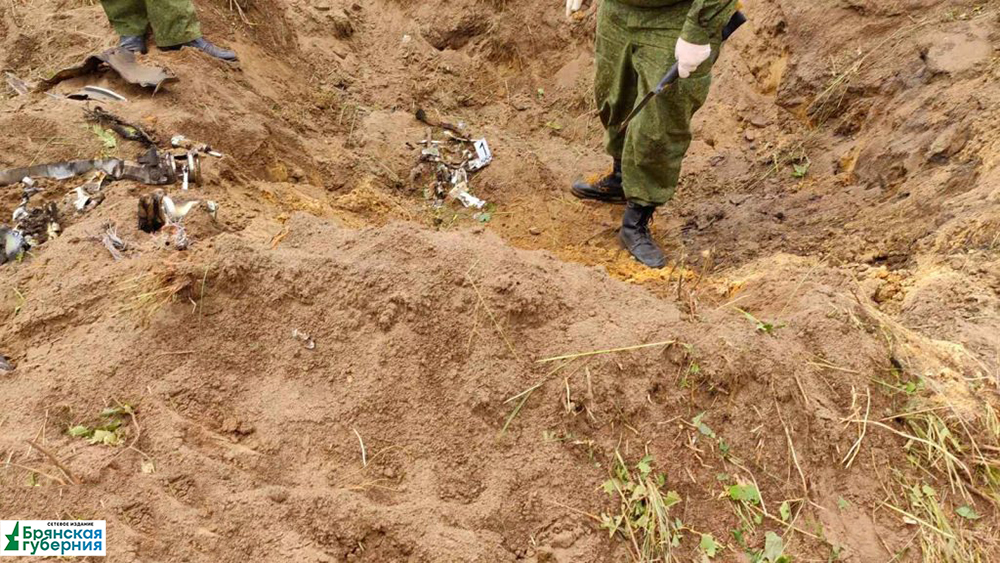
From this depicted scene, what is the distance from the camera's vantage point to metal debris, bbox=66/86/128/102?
305 cm

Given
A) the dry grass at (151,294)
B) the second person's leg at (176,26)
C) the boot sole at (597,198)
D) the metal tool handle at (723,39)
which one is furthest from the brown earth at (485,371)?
the metal tool handle at (723,39)

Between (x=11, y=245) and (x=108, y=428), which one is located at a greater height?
(x=108, y=428)

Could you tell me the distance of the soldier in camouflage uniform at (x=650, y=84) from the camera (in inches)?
94.0

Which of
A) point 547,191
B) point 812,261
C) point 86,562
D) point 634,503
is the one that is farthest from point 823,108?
point 86,562

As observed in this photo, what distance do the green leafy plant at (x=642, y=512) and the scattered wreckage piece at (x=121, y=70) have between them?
2.84 m

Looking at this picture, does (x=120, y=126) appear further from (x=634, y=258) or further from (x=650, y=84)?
(x=634, y=258)

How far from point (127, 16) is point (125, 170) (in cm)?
132

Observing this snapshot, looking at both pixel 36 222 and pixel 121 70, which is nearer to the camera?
pixel 36 222

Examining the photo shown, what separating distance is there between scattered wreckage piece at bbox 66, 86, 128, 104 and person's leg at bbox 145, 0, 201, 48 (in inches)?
19.1

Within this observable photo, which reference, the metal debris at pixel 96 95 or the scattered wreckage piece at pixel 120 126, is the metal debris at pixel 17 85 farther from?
the scattered wreckage piece at pixel 120 126

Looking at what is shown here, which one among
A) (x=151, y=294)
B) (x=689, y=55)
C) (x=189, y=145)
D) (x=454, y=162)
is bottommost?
(x=454, y=162)

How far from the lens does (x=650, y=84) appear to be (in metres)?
2.76

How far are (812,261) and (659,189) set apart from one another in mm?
739

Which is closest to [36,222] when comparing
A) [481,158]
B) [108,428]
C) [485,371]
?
[108,428]
